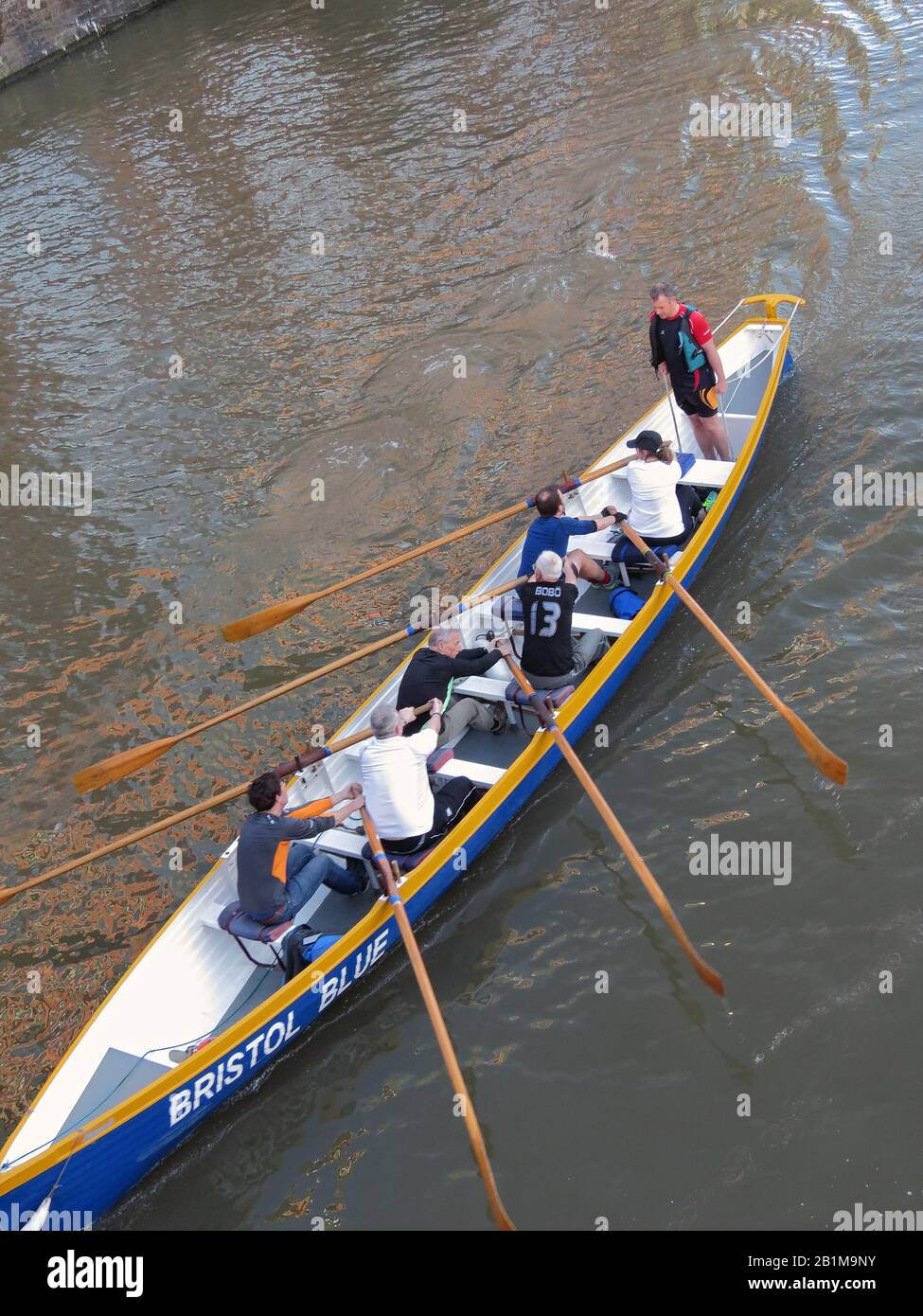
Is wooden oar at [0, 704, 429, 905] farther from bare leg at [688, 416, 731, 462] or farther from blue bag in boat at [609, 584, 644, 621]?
bare leg at [688, 416, 731, 462]

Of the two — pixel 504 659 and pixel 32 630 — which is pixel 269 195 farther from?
pixel 504 659

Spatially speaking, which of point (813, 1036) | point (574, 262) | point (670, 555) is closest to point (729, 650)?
point (670, 555)

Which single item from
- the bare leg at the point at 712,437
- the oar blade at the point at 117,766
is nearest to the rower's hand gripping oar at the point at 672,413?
the bare leg at the point at 712,437

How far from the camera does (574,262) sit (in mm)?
18422

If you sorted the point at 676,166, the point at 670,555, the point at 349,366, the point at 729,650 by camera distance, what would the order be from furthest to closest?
1. the point at 676,166
2. the point at 349,366
3. the point at 670,555
4. the point at 729,650

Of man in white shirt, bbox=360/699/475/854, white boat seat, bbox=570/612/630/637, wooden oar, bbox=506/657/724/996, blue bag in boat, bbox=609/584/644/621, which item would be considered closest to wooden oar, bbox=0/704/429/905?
man in white shirt, bbox=360/699/475/854

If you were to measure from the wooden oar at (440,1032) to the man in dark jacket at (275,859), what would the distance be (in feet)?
1.76

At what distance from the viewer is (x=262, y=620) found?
11.2 metres

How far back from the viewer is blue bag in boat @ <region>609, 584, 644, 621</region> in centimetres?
1141

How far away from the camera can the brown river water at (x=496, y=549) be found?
7.94 meters

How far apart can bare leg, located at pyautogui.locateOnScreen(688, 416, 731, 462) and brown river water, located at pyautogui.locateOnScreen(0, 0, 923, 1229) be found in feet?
2.06

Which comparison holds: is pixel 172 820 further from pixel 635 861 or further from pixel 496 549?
pixel 496 549

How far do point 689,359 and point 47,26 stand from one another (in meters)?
29.5

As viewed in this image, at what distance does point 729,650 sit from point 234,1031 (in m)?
5.37
